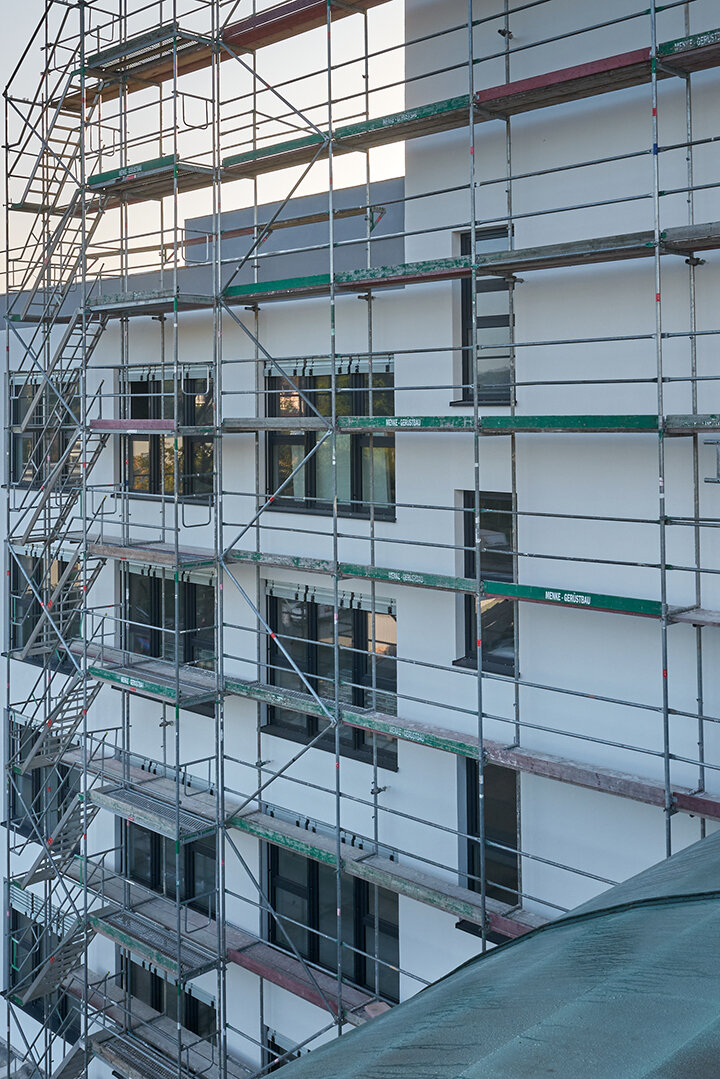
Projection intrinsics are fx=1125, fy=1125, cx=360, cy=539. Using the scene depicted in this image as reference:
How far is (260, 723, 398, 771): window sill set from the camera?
11297 millimetres

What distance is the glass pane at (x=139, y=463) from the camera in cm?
1454

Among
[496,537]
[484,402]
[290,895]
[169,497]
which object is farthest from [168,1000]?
[484,402]

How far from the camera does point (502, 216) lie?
33.3 ft

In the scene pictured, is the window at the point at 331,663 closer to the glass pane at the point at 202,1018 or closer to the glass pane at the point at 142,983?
the glass pane at the point at 202,1018

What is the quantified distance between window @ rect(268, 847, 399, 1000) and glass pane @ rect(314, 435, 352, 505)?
13.1ft

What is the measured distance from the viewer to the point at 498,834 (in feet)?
34.2

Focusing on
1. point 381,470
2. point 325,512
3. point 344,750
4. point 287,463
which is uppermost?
point 287,463

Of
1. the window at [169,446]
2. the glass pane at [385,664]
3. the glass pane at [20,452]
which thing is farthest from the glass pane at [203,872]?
the glass pane at [20,452]

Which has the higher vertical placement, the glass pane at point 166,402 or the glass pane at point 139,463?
the glass pane at point 166,402

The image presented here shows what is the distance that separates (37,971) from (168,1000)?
6.36 ft

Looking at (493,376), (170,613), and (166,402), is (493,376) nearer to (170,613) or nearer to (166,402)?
(166,402)

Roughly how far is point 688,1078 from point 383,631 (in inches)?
358

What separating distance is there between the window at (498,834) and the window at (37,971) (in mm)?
6721

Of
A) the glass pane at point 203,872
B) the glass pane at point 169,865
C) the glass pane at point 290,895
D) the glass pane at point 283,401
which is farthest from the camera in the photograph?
the glass pane at point 169,865
